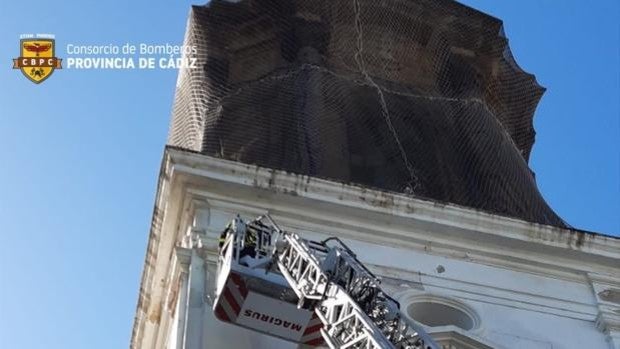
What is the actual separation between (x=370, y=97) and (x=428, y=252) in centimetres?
338

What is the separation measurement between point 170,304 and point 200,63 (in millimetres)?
4154

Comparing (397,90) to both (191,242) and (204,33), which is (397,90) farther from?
(191,242)

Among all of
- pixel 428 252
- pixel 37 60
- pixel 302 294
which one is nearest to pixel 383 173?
pixel 428 252

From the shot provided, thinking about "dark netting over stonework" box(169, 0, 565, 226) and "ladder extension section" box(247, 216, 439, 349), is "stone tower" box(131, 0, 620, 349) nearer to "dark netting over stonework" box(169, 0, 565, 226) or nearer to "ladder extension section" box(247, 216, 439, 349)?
"dark netting over stonework" box(169, 0, 565, 226)

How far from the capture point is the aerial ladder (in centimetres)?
1149

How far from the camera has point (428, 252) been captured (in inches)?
631

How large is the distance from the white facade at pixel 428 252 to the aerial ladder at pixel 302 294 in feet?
5.16

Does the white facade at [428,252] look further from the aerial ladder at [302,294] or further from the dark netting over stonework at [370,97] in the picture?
the aerial ladder at [302,294]

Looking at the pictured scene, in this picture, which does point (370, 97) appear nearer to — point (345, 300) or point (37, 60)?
point (37, 60)

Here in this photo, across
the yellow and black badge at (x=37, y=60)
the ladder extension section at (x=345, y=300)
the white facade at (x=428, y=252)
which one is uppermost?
the yellow and black badge at (x=37, y=60)

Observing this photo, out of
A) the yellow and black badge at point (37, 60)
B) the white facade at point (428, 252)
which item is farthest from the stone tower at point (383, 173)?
the yellow and black badge at point (37, 60)

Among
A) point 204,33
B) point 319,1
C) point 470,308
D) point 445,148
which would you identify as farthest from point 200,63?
point 470,308

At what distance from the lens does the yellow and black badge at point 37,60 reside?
18500mm

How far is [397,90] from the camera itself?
62.6 feet
